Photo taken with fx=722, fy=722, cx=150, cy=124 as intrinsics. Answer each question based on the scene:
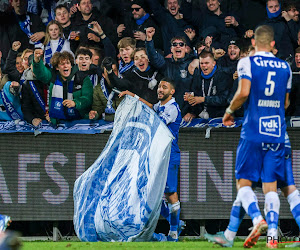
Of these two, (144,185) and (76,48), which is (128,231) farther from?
(76,48)

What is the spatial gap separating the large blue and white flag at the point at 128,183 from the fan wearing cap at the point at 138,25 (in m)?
2.29

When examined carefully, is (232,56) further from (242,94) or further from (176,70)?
(242,94)

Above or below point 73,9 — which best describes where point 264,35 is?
below

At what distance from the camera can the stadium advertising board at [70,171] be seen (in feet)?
34.2

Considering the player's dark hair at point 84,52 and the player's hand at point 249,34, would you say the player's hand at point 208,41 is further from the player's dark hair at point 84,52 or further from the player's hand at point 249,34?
the player's dark hair at point 84,52

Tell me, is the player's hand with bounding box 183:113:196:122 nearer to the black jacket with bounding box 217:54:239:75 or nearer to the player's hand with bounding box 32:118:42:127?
the black jacket with bounding box 217:54:239:75

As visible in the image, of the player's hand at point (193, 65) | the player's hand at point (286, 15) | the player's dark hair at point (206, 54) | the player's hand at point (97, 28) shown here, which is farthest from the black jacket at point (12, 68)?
the player's hand at point (286, 15)

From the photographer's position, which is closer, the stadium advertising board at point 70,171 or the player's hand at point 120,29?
the stadium advertising board at point 70,171

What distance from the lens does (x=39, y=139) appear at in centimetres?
1058

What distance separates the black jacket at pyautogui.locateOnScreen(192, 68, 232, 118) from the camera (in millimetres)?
10875

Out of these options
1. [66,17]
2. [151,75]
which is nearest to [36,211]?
[151,75]

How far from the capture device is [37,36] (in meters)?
12.3

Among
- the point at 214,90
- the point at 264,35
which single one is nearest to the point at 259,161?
the point at 264,35

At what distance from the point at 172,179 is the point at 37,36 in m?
4.01
